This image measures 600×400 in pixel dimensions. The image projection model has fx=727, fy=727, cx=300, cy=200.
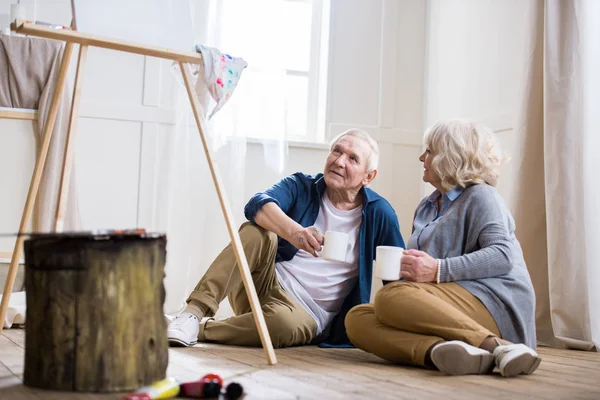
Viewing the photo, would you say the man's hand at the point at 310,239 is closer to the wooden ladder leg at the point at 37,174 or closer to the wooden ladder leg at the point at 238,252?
the wooden ladder leg at the point at 238,252

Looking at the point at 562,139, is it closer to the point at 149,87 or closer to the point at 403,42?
the point at 403,42

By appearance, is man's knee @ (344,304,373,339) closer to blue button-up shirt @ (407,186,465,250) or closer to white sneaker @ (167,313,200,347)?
blue button-up shirt @ (407,186,465,250)

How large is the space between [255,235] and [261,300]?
0.81 ft

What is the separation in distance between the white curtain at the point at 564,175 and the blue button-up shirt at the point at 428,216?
0.67m

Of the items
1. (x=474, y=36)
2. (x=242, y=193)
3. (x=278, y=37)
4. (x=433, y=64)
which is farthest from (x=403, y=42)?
(x=242, y=193)

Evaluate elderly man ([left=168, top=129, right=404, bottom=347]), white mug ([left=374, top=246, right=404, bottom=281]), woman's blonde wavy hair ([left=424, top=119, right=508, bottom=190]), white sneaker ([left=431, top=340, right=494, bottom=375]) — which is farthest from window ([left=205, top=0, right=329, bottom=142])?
white sneaker ([left=431, top=340, right=494, bottom=375])

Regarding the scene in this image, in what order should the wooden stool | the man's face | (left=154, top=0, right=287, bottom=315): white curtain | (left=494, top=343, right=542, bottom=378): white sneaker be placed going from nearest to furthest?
the wooden stool
(left=494, top=343, right=542, bottom=378): white sneaker
the man's face
(left=154, top=0, right=287, bottom=315): white curtain

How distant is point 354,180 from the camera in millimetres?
2543

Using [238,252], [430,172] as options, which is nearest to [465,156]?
[430,172]

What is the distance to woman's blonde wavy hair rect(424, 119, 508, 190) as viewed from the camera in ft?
7.14

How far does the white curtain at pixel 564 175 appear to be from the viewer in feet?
8.77

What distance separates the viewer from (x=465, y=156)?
2.19 m

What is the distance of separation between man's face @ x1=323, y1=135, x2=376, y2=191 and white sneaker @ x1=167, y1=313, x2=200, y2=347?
0.66 metres

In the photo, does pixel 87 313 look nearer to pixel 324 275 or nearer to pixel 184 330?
pixel 184 330
